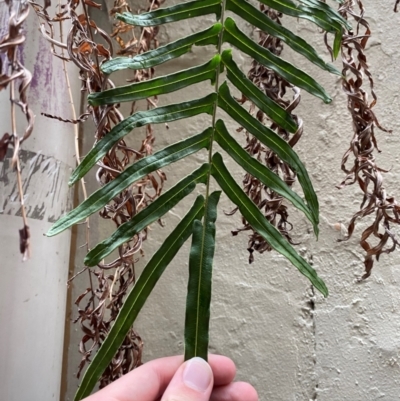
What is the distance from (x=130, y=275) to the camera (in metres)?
0.53

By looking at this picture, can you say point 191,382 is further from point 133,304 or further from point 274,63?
point 274,63

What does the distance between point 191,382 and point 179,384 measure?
0.01 metres

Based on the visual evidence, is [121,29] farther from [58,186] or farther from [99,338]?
[99,338]

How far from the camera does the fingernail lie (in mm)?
378

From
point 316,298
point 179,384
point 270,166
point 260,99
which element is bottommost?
point 316,298

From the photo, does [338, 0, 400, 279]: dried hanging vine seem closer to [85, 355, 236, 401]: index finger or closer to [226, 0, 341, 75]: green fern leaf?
[226, 0, 341, 75]: green fern leaf

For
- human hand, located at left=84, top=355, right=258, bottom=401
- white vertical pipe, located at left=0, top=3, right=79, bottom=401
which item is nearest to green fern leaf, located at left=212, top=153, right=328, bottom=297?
human hand, located at left=84, top=355, right=258, bottom=401

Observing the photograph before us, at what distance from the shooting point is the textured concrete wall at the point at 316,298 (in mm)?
707

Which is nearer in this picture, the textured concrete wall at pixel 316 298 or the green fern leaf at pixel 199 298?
the green fern leaf at pixel 199 298

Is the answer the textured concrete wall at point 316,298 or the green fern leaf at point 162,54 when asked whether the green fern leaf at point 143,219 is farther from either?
the textured concrete wall at point 316,298

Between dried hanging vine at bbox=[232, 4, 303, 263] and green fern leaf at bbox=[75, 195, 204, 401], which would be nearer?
green fern leaf at bbox=[75, 195, 204, 401]

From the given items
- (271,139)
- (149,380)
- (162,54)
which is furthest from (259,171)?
(149,380)

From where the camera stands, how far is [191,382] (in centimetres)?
39

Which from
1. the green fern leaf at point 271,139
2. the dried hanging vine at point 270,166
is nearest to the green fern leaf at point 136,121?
the green fern leaf at point 271,139
